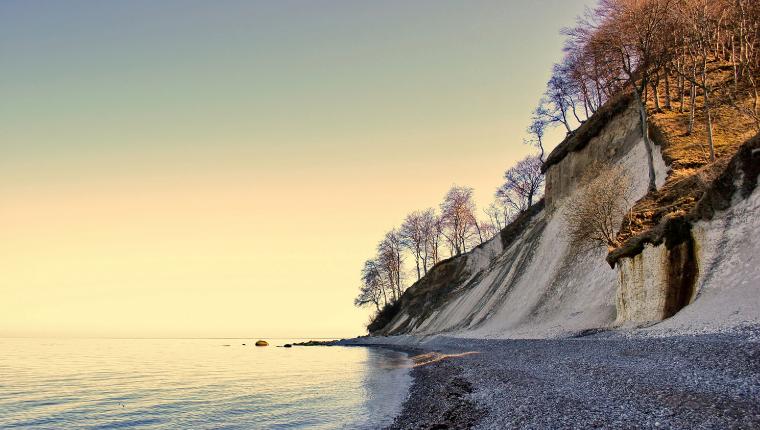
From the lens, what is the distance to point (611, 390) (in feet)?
38.1

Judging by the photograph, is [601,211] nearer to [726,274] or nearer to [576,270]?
[576,270]

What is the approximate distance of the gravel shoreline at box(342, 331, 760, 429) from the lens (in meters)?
9.14

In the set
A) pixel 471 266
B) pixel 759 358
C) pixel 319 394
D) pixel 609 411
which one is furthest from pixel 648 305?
pixel 471 266

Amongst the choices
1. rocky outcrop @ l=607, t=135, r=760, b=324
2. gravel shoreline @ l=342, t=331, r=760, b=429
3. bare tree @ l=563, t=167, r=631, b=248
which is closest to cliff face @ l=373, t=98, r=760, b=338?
rocky outcrop @ l=607, t=135, r=760, b=324

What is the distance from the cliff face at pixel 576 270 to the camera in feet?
→ 69.4

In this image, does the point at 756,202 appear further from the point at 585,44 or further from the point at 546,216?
the point at 546,216

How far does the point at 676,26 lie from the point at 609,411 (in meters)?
33.4

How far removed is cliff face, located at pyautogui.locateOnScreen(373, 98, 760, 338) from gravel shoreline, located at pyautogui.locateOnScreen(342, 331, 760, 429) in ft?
16.4

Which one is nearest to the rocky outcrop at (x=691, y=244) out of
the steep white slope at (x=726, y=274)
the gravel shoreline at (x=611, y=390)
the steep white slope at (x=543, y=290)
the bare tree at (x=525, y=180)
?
the steep white slope at (x=726, y=274)

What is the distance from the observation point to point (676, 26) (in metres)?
33.3

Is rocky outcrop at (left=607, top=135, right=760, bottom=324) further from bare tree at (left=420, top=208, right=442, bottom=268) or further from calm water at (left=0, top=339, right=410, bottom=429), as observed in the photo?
bare tree at (left=420, top=208, right=442, bottom=268)

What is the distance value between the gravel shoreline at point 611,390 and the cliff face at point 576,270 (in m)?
4.98

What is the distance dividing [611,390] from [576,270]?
25.7 metres

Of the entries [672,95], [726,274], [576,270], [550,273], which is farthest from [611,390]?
[672,95]
